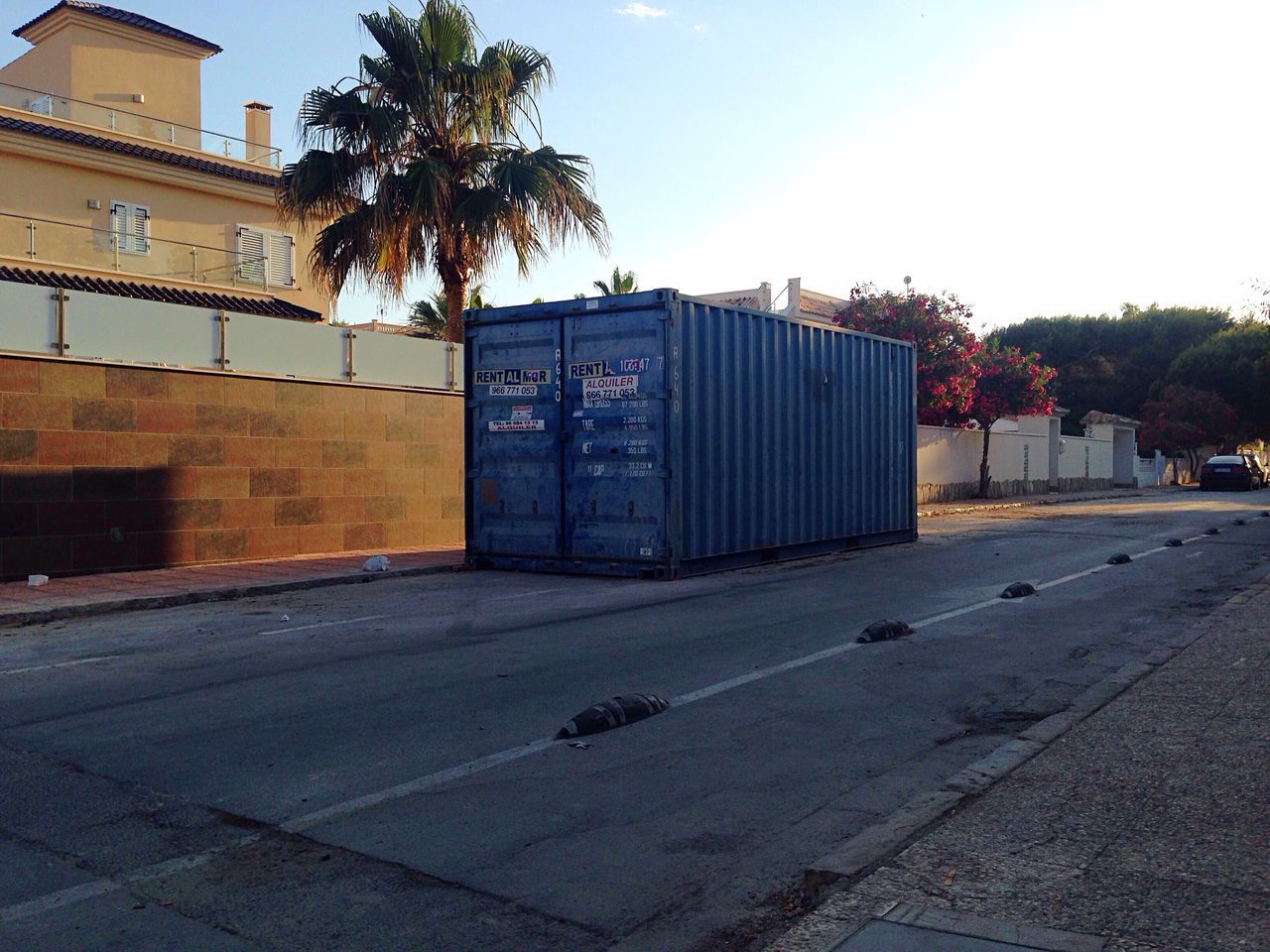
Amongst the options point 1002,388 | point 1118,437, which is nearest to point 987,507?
point 1002,388

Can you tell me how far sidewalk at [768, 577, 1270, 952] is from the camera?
138 inches

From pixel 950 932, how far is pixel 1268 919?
1.01 meters

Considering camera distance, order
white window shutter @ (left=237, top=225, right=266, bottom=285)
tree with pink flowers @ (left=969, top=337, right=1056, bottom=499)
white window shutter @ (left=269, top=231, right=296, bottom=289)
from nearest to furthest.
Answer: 1. white window shutter @ (left=237, top=225, right=266, bottom=285)
2. white window shutter @ (left=269, top=231, right=296, bottom=289)
3. tree with pink flowers @ (left=969, top=337, right=1056, bottom=499)

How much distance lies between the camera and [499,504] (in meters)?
15.0

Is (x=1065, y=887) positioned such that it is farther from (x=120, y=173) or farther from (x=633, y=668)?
(x=120, y=173)

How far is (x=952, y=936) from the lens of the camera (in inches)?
137

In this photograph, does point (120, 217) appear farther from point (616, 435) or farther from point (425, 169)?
point (616, 435)

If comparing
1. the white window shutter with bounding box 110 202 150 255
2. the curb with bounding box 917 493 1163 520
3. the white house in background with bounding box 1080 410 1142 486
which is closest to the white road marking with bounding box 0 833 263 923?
the curb with bounding box 917 493 1163 520

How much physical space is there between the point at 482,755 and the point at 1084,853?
289 cm

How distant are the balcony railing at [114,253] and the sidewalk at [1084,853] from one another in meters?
22.1

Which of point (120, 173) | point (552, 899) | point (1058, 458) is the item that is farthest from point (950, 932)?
point (1058, 458)

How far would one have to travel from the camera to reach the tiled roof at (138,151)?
25.0 m

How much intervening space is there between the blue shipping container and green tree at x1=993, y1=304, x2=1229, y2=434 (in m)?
51.6

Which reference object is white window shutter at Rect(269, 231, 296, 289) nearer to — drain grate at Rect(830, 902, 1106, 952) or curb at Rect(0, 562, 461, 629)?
curb at Rect(0, 562, 461, 629)
